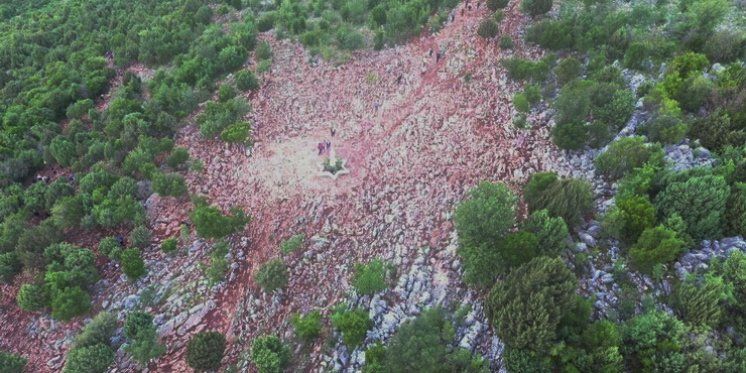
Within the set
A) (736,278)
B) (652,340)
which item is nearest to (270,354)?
(652,340)

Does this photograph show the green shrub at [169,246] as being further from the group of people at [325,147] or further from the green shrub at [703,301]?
the green shrub at [703,301]

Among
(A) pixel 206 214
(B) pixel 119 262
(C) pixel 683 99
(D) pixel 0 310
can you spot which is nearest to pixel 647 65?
(C) pixel 683 99

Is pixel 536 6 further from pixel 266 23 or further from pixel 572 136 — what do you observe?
pixel 266 23

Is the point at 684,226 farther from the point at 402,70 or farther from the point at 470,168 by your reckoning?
the point at 402,70

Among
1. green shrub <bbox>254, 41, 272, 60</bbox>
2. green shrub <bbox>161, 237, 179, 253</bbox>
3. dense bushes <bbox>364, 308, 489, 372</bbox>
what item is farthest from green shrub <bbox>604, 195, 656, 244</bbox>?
green shrub <bbox>254, 41, 272, 60</bbox>

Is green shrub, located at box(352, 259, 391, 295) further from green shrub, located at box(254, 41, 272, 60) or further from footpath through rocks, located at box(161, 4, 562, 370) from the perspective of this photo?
green shrub, located at box(254, 41, 272, 60)

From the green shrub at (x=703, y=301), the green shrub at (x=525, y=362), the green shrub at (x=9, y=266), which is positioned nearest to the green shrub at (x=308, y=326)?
the green shrub at (x=525, y=362)
